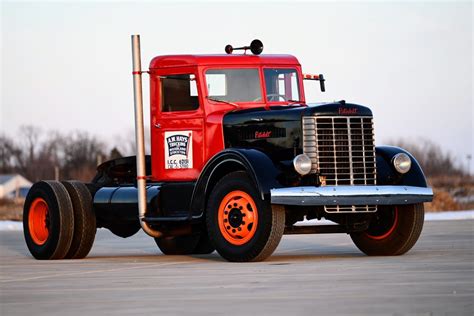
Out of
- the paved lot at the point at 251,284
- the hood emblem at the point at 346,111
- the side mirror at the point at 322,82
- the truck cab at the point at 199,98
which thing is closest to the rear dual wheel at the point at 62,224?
the paved lot at the point at 251,284

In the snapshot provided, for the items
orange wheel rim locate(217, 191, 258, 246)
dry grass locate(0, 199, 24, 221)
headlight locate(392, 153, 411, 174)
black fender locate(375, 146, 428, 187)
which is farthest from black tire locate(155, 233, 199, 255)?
dry grass locate(0, 199, 24, 221)

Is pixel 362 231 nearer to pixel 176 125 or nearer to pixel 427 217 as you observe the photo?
pixel 176 125

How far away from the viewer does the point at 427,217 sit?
101 feet

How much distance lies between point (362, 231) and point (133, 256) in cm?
357

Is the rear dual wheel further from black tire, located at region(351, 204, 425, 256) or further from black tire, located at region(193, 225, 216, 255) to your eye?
black tire, located at region(351, 204, 425, 256)

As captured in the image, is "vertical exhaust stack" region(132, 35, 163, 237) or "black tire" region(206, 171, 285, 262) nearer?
"black tire" region(206, 171, 285, 262)

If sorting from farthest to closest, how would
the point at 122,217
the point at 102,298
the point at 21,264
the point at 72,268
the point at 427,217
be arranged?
the point at 427,217, the point at 122,217, the point at 21,264, the point at 72,268, the point at 102,298

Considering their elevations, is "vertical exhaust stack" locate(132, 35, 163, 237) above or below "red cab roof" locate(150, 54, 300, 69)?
below

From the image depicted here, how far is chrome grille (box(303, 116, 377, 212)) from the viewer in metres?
15.5

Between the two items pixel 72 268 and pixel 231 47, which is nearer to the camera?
pixel 72 268

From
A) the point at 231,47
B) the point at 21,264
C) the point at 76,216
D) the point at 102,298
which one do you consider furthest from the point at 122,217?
the point at 102,298

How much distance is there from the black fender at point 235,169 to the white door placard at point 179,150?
35.2 inches

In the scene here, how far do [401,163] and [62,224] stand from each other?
4991mm

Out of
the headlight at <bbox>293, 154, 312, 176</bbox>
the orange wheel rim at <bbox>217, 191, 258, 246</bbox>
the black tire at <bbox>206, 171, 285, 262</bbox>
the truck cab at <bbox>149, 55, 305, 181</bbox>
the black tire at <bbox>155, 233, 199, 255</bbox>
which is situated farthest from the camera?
the black tire at <bbox>155, 233, 199, 255</bbox>
